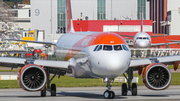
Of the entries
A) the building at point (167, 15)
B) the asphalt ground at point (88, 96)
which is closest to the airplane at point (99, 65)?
the asphalt ground at point (88, 96)

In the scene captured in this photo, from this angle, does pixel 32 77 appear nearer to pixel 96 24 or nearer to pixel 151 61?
pixel 151 61

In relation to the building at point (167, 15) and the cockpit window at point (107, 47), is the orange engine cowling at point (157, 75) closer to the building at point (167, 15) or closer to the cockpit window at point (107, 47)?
the cockpit window at point (107, 47)

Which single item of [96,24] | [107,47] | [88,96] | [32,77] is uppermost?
[96,24]

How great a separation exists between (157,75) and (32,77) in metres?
6.26

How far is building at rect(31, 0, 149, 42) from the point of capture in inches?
4793

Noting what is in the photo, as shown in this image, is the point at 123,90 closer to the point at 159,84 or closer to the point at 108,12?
the point at 159,84

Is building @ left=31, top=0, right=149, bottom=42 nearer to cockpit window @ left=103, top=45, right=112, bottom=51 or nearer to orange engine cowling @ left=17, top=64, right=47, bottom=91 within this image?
orange engine cowling @ left=17, top=64, right=47, bottom=91

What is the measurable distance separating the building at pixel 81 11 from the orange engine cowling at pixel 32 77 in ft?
336

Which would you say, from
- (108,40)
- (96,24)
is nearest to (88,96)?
(108,40)

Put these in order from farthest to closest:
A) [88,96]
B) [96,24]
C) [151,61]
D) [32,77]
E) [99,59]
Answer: [96,24]
[88,96]
[151,61]
[32,77]
[99,59]

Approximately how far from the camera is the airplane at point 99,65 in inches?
658

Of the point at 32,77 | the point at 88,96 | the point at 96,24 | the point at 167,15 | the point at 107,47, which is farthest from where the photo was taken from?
the point at 167,15

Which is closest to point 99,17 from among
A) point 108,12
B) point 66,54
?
point 108,12

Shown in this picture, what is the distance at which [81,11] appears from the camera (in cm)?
12181
